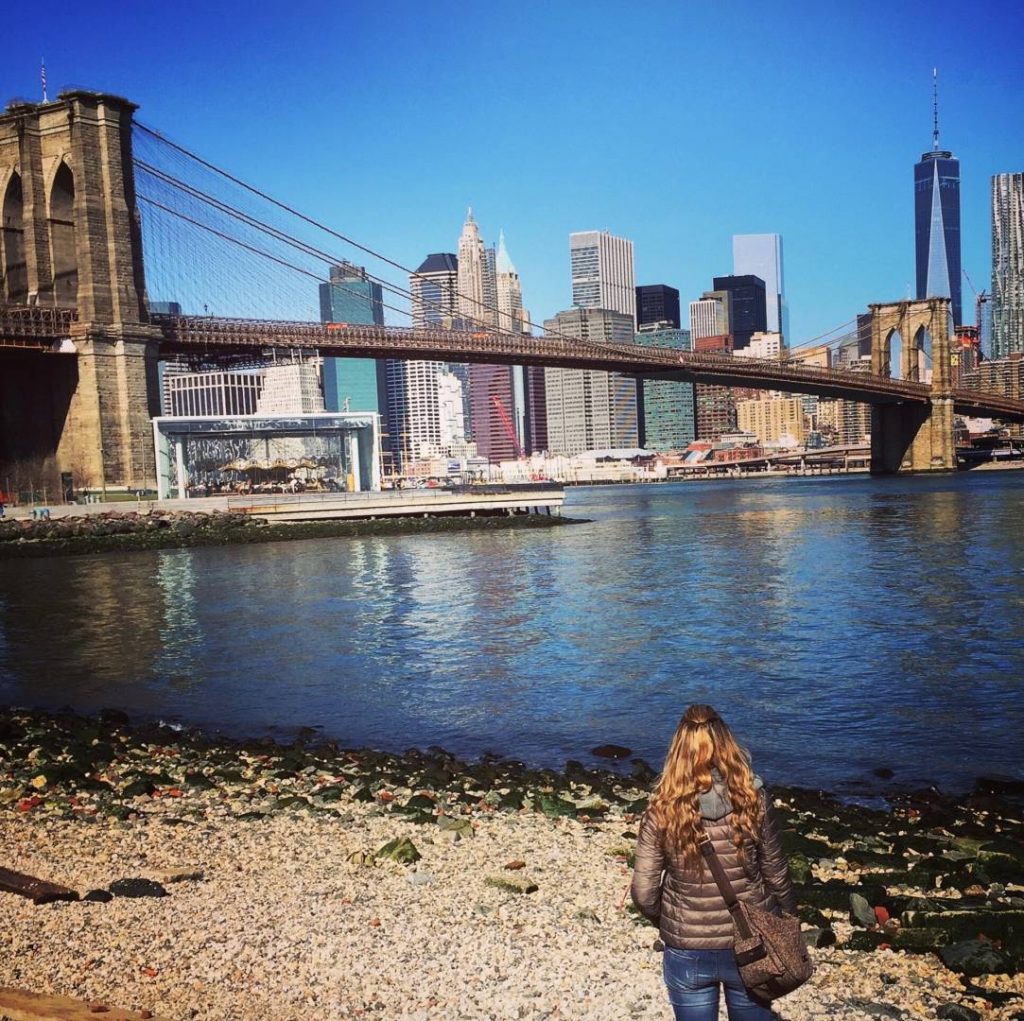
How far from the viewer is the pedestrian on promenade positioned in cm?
330

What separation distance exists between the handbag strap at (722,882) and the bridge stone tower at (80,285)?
46.1 metres

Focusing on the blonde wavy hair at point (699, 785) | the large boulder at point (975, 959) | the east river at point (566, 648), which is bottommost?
the east river at point (566, 648)

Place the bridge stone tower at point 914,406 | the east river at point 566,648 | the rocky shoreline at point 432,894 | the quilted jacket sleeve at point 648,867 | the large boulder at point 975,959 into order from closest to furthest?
Answer: the quilted jacket sleeve at point 648,867, the rocky shoreline at point 432,894, the large boulder at point 975,959, the east river at point 566,648, the bridge stone tower at point 914,406

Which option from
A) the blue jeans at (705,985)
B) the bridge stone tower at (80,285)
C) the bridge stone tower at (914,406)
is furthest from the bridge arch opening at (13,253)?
the bridge stone tower at (914,406)

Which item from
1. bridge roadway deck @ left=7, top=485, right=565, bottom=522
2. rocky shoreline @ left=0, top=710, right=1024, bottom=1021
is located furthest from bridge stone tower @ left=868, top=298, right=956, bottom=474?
rocky shoreline @ left=0, top=710, right=1024, bottom=1021

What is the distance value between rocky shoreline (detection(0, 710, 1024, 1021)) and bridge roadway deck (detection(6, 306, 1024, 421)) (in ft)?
132

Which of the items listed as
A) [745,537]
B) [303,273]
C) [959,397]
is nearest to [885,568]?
[745,537]

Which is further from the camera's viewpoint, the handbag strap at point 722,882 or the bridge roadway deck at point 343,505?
the bridge roadway deck at point 343,505

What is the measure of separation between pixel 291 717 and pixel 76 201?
131 ft

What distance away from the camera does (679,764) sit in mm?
3311

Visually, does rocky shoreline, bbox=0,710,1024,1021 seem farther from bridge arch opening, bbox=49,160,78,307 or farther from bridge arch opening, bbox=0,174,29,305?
bridge arch opening, bbox=0,174,29,305

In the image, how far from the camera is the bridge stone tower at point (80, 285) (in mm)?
46188

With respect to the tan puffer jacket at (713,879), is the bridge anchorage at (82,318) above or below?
above

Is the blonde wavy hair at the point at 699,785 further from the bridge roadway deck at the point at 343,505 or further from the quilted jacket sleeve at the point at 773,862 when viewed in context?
the bridge roadway deck at the point at 343,505
